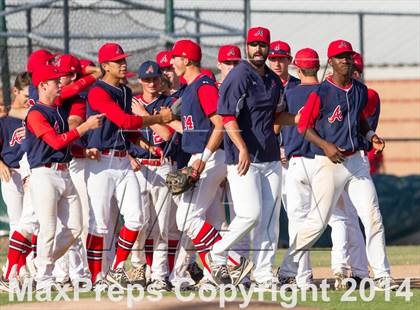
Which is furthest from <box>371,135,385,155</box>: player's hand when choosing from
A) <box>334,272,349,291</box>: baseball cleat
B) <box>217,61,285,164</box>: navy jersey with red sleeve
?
<box>334,272,349,291</box>: baseball cleat

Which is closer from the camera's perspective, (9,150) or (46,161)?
(46,161)

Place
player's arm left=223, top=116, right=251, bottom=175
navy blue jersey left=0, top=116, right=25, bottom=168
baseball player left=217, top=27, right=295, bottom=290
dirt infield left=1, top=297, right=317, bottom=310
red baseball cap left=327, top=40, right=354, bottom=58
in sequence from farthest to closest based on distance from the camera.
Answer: navy blue jersey left=0, top=116, right=25, bottom=168 → red baseball cap left=327, top=40, right=354, bottom=58 → baseball player left=217, top=27, right=295, bottom=290 → player's arm left=223, top=116, right=251, bottom=175 → dirt infield left=1, top=297, right=317, bottom=310

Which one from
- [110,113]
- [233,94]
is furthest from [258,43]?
[110,113]

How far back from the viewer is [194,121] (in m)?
10.9

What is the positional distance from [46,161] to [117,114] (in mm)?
770

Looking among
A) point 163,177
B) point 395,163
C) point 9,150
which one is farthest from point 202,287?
point 395,163

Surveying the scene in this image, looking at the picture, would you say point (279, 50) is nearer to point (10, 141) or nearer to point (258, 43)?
point (258, 43)

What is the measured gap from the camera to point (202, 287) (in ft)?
35.0

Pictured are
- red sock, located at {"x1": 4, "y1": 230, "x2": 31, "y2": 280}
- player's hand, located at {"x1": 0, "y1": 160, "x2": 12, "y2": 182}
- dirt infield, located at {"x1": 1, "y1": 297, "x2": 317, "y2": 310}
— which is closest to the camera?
dirt infield, located at {"x1": 1, "y1": 297, "x2": 317, "y2": 310}

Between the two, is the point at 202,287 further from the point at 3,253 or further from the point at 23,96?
the point at 3,253

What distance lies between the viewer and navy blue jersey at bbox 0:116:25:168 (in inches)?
477

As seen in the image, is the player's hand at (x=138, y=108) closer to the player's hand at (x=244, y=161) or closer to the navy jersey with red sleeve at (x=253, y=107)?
the navy jersey with red sleeve at (x=253, y=107)

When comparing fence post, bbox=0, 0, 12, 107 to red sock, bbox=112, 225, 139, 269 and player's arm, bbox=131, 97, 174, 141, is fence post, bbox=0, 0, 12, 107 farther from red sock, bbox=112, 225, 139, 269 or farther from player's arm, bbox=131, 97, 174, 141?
red sock, bbox=112, 225, 139, 269

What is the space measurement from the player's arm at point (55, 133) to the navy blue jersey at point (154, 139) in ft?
4.02
